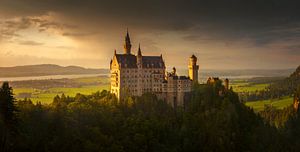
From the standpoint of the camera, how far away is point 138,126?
7062 cm

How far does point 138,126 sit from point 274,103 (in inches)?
4420

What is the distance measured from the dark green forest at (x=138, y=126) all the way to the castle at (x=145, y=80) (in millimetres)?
2685

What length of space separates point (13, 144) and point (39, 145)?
21.7 ft

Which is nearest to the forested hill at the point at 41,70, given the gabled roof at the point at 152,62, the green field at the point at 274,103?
the gabled roof at the point at 152,62

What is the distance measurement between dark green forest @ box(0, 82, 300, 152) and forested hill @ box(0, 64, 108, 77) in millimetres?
29697

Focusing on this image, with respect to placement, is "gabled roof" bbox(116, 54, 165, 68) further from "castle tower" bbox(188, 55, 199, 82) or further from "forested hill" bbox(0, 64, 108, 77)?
"forested hill" bbox(0, 64, 108, 77)

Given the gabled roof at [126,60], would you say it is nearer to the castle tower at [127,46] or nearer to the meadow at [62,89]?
the castle tower at [127,46]

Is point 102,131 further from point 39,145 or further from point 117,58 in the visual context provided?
point 117,58

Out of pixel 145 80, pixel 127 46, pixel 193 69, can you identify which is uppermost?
pixel 127 46

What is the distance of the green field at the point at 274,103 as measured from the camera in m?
154

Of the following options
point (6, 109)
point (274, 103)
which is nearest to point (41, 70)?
point (6, 109)

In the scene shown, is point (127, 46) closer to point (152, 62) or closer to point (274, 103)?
point (152, 62)

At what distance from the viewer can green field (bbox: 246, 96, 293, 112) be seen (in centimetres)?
15380

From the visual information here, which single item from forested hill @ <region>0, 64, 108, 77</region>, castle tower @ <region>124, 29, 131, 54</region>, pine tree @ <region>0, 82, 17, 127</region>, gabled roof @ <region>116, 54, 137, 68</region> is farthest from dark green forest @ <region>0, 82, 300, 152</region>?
forested hill @ <region>0, 64, 108, 77</region>
